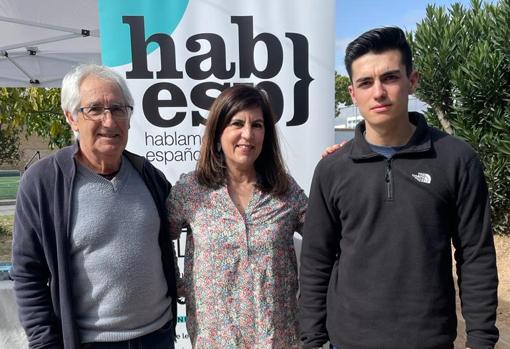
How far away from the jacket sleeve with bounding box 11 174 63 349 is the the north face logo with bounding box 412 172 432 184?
1.30 meters

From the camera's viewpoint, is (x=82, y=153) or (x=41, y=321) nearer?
(x=41, y=321)

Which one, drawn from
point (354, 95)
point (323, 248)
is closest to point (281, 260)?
point (323, 248)

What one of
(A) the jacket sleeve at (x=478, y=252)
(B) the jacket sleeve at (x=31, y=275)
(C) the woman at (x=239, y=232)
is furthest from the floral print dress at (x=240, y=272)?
(A) the jacket sleeve at (x=478, y=252)

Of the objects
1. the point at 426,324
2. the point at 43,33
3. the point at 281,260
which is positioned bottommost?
the point at 426,324

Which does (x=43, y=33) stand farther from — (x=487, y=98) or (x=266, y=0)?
(x=487, y=98)

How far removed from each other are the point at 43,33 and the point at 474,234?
16.6 ft

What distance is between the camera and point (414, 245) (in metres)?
1.47

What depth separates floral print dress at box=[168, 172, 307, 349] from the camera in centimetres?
173

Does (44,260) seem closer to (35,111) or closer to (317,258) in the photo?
(317,258)

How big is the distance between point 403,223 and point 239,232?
62 cm

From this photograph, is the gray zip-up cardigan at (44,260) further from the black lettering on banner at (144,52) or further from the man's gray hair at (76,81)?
the black lettering on banner at (144,52)

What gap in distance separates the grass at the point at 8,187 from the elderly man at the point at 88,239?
552 inches

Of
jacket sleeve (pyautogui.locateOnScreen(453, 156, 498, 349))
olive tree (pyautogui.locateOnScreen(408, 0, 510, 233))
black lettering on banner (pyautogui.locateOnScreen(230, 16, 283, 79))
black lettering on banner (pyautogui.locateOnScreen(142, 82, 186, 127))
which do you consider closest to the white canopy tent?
black lettering on banner (pyautogui.locateOnScreen(142, 82, 186, 127))

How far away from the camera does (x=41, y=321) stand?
1.52m
